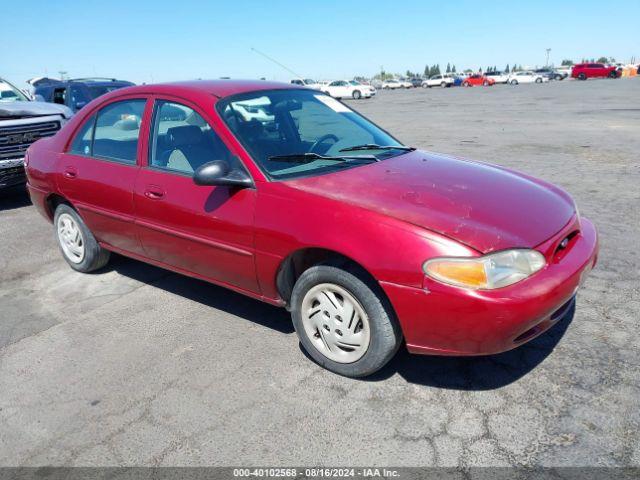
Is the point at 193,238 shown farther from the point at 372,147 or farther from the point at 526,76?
the point at 526,76

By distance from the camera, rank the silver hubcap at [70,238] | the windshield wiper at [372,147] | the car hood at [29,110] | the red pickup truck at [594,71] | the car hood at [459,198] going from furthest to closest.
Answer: the red pickup truck at [594,71], the car hood at [29,110], the silver hubcap at [70,238], the windshield wiper at [372,147], the car hood at [459,198]

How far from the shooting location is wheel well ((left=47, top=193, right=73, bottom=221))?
4.59m

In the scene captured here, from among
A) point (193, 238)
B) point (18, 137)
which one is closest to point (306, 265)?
point (193, 238)

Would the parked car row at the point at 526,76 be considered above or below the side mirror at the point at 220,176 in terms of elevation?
above

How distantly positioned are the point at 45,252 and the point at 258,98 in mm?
3138

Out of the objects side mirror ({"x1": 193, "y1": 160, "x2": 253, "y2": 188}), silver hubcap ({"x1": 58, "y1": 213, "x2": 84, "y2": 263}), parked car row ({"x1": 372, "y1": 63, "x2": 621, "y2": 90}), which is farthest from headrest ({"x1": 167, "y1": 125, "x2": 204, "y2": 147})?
parked car row ({"x1": 372, "y1": 63, "x2": 621, "y2": 90})

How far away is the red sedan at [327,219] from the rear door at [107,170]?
0.05 ft

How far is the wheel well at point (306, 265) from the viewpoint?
109 inches

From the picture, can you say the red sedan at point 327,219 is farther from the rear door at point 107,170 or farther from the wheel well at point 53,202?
the wheel well at point 53,202

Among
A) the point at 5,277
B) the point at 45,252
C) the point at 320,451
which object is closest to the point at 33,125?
the point at 45,252

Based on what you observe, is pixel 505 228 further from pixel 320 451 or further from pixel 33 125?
pixel 33 125

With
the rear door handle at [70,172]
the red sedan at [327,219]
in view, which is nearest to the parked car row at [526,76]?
the red sedan at [327,219]

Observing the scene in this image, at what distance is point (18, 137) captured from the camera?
22.4 ft

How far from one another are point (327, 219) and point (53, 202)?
3.24m
